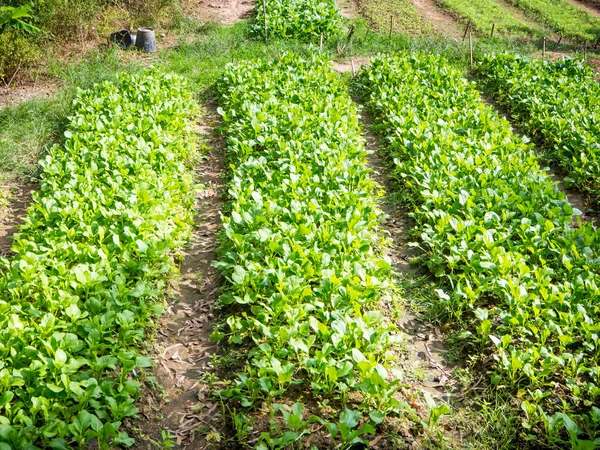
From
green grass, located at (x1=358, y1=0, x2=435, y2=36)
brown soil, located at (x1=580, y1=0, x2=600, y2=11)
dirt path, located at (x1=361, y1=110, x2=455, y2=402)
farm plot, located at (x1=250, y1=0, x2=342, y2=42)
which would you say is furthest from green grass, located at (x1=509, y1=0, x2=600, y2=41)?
dirt path, located at (x1=361, y1=110, x2=455, y2=402)

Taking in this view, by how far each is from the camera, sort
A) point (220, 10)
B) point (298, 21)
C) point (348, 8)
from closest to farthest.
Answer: point (298, 21)
point (220, 10)
point (348, 8)

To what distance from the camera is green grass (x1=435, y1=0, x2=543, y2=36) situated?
16734mm

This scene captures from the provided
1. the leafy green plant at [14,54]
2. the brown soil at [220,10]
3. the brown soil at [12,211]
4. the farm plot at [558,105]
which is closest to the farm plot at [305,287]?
the brown soil at [12,211]

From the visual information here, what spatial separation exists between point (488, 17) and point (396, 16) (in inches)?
119

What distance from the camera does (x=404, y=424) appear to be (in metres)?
4.30

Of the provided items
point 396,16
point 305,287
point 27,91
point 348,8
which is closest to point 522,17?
point 396,16

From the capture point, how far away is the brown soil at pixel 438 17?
664 inches

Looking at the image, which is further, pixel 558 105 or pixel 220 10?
pixel 220 10

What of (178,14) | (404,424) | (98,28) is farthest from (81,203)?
(178,14)

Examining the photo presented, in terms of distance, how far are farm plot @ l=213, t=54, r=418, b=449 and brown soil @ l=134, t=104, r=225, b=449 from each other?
0.79ft

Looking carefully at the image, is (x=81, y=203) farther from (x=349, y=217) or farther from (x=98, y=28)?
(x=98, y=28)

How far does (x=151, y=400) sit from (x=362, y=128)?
681 centimetres

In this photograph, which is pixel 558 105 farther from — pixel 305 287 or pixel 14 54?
pixel 14 54

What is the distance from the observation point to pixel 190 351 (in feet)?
17.0
